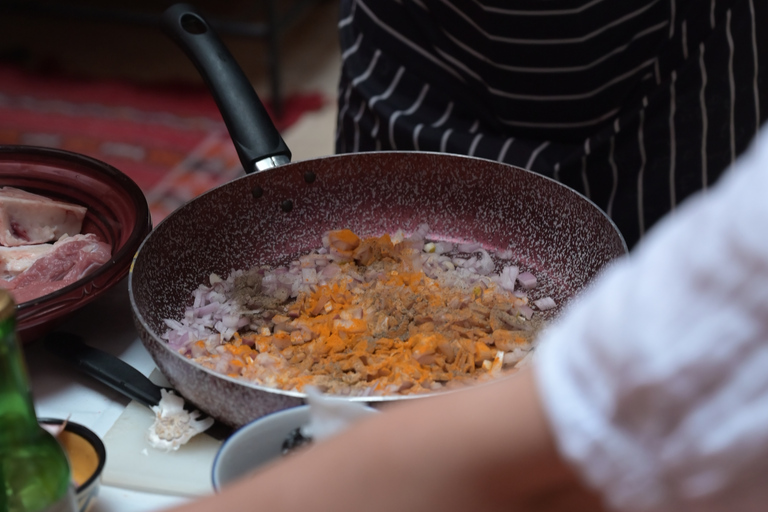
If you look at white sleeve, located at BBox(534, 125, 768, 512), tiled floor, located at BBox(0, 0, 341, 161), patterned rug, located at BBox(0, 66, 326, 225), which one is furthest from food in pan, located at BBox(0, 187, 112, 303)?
tiled floor, located at BBox(0, 0, 341, 161)

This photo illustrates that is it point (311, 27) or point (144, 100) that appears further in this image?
point (311, 27)

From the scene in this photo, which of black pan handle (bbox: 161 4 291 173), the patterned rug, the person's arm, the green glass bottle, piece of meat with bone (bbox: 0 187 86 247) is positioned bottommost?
the patterned rug

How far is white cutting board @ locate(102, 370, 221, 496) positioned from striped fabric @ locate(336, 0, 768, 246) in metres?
0.60

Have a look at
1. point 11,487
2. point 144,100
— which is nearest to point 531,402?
point 11,487

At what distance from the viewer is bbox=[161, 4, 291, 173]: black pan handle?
2.78 feet

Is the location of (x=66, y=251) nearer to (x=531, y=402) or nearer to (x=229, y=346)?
(x=229, y=346)

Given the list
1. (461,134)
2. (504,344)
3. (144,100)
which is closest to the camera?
(504,344)

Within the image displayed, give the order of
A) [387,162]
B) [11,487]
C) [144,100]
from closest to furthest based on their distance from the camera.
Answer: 1. [11,487]
2. [387,162]
3. [144,100]

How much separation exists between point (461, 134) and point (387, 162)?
0.18 meters

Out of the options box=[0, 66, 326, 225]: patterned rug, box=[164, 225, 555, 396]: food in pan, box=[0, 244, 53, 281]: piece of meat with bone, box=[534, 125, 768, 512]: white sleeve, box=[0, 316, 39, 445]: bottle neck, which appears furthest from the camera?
box=[0, 66, 326, 225]: patterned rug

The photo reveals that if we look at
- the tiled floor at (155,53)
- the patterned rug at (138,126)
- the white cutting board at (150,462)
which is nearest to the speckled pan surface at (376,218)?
the white cutting board at (150,462)

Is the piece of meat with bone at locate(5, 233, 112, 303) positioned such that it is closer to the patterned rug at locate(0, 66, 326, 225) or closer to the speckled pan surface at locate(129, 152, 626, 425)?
the speckled pan surface at locate(129, 152, 626, 425)

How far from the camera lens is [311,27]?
338cm

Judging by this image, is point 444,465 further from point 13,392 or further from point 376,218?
point 376,218
